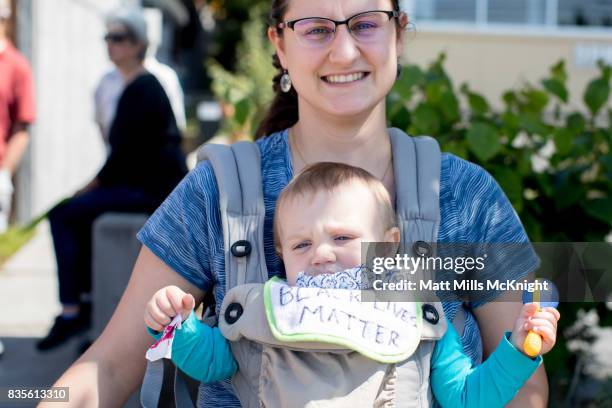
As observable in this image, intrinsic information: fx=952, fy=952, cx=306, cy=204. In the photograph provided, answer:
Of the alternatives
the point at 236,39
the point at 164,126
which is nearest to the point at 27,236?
the point at 164,126

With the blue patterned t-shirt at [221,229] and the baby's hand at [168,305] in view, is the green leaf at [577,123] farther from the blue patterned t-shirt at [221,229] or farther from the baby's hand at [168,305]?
the baby's hand at [168,305]

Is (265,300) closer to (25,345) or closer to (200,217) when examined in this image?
(200,217)

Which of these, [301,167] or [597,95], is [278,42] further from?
[597,95]

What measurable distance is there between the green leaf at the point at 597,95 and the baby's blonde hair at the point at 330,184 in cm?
189

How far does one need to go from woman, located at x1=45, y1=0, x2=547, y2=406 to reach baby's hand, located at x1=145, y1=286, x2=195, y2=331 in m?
0.23

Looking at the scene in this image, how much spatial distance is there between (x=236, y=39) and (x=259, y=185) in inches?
1237

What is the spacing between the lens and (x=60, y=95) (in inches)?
413

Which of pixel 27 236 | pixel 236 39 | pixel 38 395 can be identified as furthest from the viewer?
pixel 236 39

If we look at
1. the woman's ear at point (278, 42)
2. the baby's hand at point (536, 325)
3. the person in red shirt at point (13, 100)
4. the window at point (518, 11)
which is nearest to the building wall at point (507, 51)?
the window at point (518, 11)

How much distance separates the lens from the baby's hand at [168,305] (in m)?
1.98

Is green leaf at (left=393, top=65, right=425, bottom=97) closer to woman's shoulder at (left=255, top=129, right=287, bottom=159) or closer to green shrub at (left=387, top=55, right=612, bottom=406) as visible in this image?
green shrub at (left=387, top=55, right=612, bottom=406)

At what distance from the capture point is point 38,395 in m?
2.79

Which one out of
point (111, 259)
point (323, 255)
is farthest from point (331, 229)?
point (111, 259)

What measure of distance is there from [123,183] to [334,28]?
10.0 ft
